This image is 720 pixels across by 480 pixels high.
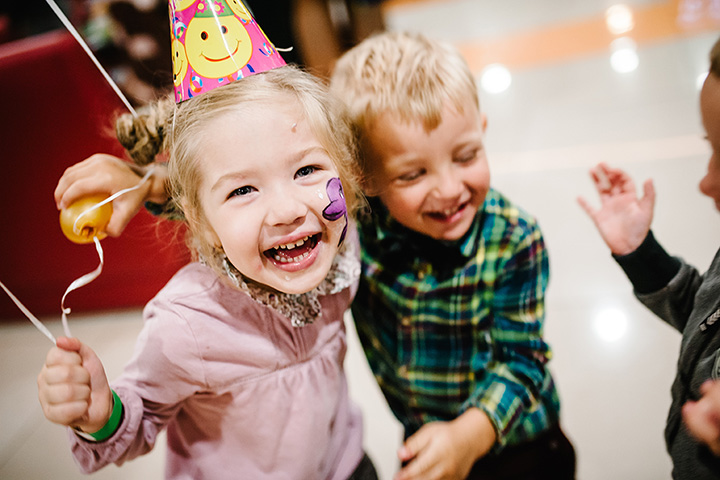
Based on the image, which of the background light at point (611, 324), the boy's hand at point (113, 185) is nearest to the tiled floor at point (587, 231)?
the background light at point (611, 324)

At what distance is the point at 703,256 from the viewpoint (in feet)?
2.44

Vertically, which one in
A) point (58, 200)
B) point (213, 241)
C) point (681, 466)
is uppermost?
point (58, 200)

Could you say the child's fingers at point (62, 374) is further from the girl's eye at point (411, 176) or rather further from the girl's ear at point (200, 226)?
the girl's eye at point (411, 176)

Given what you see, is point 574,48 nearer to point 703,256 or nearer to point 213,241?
point 703,256

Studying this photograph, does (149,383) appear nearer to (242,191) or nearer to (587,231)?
(242,191)

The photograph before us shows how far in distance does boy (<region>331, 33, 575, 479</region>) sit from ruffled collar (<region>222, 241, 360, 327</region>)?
0.11 m

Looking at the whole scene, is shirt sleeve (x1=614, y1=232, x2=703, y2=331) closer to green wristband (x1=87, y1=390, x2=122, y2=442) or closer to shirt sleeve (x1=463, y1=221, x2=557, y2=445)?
shirt sleeve (x1=463, y1=221, x2=557, y2=445)

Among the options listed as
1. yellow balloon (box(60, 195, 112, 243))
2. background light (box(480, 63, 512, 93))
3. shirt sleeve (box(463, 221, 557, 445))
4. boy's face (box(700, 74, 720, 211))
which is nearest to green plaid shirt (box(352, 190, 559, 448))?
shirt sleeve (box(463, 221, 557, 445))

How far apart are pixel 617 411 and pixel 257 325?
2.62 ft

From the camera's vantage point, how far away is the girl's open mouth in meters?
0.53

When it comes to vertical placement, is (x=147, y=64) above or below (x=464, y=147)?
above

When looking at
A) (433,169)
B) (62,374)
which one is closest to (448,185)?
(433,169)

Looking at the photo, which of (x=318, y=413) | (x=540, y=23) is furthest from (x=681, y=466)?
(x=540, y=23)

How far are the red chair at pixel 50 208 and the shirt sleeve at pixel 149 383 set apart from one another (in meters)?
0.07
